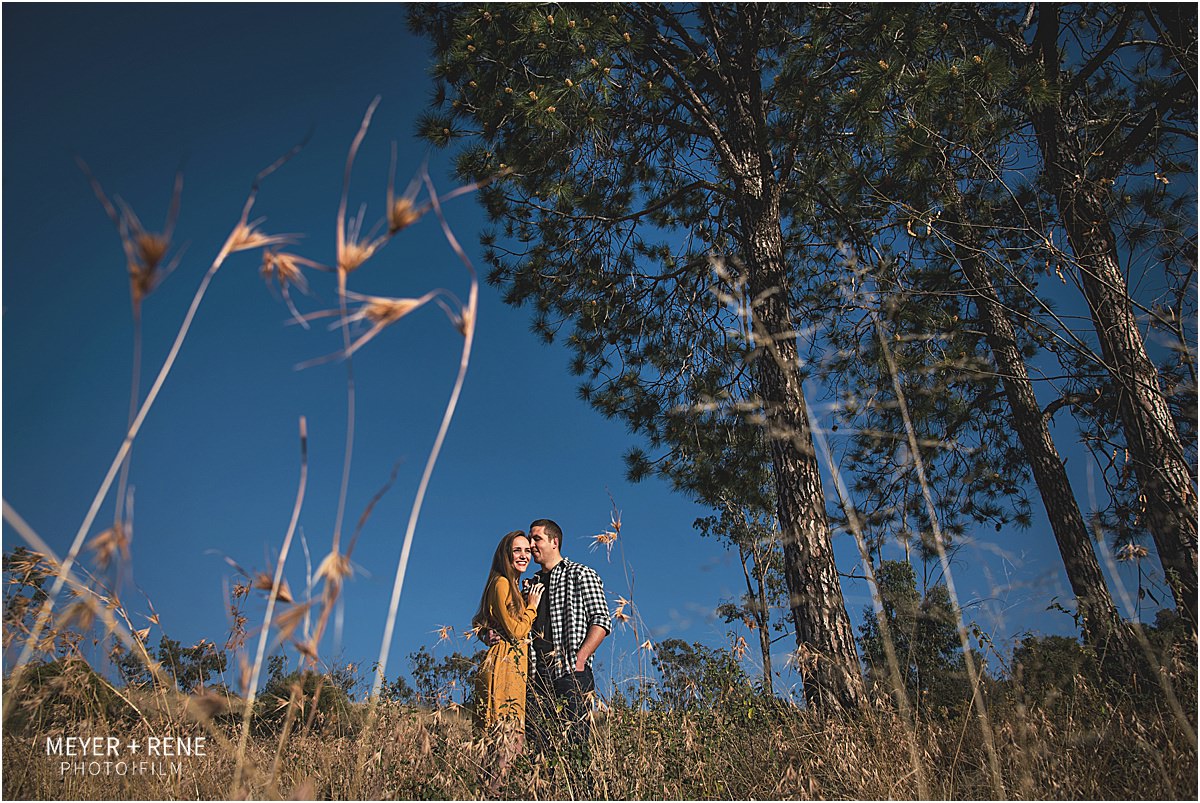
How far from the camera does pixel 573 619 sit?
351cm

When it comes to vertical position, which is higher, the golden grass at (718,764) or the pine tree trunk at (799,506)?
the pine tree trunk at (799,506)

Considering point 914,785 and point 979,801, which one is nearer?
point 979,801

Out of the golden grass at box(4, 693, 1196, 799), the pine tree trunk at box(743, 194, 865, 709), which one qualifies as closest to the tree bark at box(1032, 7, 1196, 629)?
the pine tree trunk at box(743, 194, 865, 709)

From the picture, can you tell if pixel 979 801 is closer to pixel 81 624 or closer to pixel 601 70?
pixel 81 624

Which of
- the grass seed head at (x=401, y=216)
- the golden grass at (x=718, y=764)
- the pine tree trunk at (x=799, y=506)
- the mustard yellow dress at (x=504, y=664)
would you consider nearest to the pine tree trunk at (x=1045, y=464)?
the pine tree trunk at (x=799, y=506)

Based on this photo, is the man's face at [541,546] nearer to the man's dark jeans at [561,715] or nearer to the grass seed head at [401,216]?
the man's dark jeans at [561,715]

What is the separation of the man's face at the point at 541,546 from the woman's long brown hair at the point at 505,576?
0.29 ft

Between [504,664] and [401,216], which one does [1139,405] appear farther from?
[401,216]

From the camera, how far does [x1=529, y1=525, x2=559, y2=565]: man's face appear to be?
149 inches

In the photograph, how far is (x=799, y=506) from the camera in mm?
4344

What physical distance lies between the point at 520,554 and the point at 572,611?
41 centimetres

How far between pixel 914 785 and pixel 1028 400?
5181 millimetres

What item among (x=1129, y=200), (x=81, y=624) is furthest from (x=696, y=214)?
(x=81, y=624)

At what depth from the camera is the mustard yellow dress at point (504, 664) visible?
2.98 m
